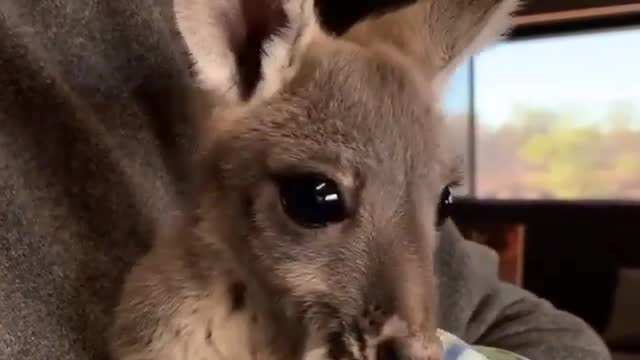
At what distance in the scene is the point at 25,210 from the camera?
0.91 meters

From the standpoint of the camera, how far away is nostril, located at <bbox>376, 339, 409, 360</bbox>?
31.2 inches

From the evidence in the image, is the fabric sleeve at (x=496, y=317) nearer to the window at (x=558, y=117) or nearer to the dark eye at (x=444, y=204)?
the dark eye at (x=444, y=204)

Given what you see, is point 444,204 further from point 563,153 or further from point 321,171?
point 563,153

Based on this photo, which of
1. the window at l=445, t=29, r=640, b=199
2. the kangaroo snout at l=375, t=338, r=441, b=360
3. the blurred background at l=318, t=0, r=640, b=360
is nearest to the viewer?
the kangaroo snout at l=375, t=338, r=441, b=360

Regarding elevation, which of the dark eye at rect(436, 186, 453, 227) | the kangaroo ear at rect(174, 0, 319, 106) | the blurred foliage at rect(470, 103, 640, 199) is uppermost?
the kangaroo ear at rect(174, 0, 319, 106)

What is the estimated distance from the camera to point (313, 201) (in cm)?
87

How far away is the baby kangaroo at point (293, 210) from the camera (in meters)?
0.85

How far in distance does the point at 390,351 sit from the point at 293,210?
0.15 meters

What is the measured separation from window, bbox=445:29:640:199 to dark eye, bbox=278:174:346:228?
3938 mm

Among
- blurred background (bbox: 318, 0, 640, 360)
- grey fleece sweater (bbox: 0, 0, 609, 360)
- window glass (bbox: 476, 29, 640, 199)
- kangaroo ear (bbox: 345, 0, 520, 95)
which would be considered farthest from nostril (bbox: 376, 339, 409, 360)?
window glass (bbox: 476, 29, 640, 199)

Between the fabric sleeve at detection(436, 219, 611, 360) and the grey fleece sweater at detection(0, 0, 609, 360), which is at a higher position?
the grey fleece sweater at detection(0, 0, 609, 360)

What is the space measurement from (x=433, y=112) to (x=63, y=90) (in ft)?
1.10

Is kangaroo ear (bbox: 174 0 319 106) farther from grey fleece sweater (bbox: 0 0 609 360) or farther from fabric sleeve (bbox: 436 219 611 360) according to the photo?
fabric sleeve (bbox: 436 219 611 360)

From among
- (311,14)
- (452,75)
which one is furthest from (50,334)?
(452,75)
